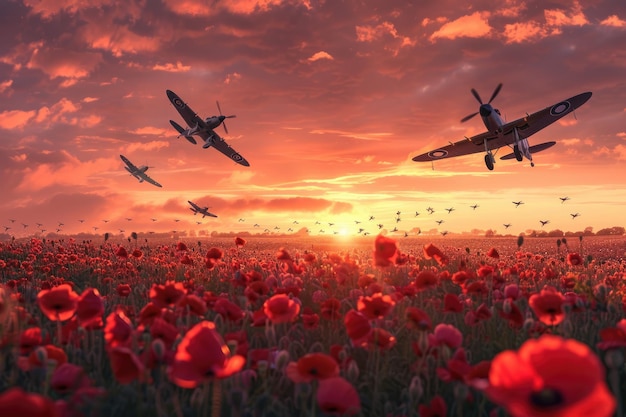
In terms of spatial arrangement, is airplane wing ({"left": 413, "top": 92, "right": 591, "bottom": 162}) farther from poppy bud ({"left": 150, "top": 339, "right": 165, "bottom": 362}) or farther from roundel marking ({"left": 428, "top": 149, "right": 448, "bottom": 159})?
poppy bud ({"left": 150, "top": 339, "right": 165, "bottom": 362})

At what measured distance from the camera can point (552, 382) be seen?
1.72 meters

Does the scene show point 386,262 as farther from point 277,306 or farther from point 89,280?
point 89,280

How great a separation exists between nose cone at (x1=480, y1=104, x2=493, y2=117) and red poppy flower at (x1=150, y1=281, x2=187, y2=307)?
34382 millimetres

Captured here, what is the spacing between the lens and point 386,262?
16.3 ft

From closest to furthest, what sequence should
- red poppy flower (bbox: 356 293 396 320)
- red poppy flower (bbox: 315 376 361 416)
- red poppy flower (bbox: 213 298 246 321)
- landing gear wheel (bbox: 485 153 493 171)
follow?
red poppy flower (bbox: 315 376 361 416) < red poppy flower (bbox: 356 293 396 320) < red poppy flower (bbox: 213 298 246 321) < landing gear wheel (bbox: 485 153 493 171)

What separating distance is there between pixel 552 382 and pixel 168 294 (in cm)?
298

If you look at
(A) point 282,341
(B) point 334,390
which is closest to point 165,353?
(B) point 334,390

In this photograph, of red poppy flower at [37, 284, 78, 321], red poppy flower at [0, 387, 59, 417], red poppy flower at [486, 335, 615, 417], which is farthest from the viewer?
red poppy flower at [37, 284, 78, 321]

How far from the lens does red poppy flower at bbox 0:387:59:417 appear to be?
171 centimetres

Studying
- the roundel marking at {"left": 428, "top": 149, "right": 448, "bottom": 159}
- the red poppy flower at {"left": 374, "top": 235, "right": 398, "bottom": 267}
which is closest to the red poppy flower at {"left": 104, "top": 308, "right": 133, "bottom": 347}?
the red poppy flower at {"left": 374, "top": 235, "right": 398, "bottom": 267}

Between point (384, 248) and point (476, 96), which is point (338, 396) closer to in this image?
point (384, 248)

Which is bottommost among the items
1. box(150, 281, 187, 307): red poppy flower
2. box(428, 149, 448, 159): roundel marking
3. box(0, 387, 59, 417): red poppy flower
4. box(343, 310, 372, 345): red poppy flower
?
box(343, 310, 372, 345): red poppy flower

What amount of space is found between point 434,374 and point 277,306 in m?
1.45

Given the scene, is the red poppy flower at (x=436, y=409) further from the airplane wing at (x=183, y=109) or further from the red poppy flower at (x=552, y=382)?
the airplane wing at (x=183, y=109)
